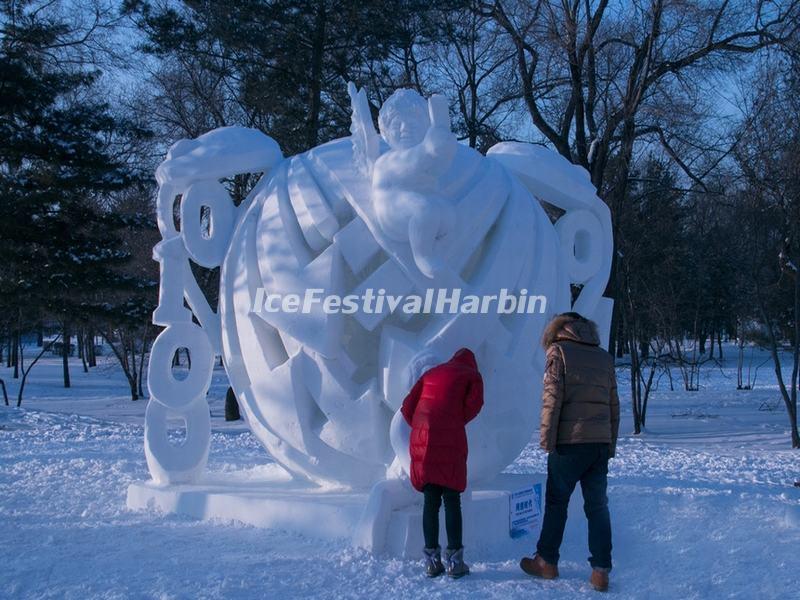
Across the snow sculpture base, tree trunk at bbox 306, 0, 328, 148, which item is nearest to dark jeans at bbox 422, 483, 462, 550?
the snow sculpture base

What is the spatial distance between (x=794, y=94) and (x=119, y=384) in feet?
84.6

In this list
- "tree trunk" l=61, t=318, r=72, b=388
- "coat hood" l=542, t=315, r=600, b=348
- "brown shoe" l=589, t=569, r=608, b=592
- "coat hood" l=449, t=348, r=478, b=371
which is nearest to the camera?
"brown shoe" l=589, t=569, r=608, b=592

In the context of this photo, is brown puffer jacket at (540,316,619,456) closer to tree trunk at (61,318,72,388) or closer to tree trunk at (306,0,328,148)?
tree trunk at (306,0,328,148)

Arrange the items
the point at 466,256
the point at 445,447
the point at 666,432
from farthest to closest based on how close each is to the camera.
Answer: the point at 666,432 < the point at 466,256 < the point at 445,447

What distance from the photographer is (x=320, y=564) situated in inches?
193

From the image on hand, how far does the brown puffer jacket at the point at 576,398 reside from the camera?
4492 mm

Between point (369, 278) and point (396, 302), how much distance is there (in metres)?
0.26

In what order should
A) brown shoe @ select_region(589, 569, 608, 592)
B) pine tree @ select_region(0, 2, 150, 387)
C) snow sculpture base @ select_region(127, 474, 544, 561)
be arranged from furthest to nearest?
pine tree @ select_region(0, 2, 150, 387) → snow sculpture base @ select_region(127, 474, 544, 561) → brown shoe @ select_region(589, 569, 608, 592)

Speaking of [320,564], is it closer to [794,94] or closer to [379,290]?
[379,290]

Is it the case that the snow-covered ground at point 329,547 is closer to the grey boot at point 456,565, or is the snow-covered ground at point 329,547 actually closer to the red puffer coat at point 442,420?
the grey boot at point 456,565

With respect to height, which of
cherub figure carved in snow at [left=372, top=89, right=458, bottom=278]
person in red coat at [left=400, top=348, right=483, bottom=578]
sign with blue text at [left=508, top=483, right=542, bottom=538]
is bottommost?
sign with blue text at [left=508, top=483, right=542, bottom=538]

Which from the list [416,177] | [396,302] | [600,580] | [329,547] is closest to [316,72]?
[416,177]

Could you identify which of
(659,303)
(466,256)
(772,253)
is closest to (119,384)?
(659,303)

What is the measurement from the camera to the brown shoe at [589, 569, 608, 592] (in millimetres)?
4469
